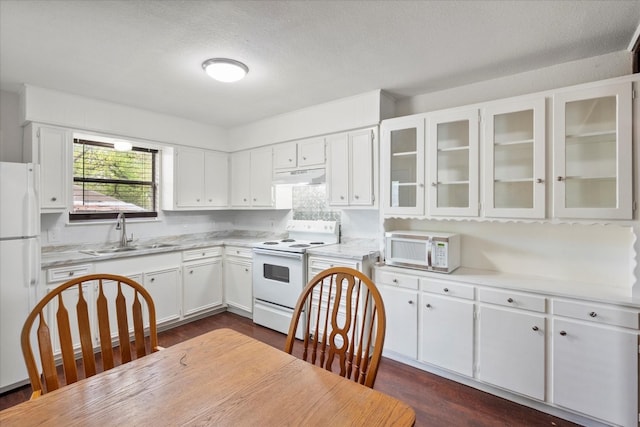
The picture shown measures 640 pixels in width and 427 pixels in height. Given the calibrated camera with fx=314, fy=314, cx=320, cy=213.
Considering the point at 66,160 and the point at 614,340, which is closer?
the point at 614,340

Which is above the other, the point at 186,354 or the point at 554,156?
the point at 554,156

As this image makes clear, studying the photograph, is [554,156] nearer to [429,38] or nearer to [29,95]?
[429,38]

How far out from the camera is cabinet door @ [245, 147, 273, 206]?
402 cm

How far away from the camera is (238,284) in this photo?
388 cm

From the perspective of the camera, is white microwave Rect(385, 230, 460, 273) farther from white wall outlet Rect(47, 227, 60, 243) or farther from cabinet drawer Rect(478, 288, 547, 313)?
white wall outlet Rect(47, 227, 60, 243)

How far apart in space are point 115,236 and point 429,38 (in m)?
3.75

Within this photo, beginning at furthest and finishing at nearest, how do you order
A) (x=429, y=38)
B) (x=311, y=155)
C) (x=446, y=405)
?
(x=311, y=155) → (x=446, y=405) → (x=429, y=38)

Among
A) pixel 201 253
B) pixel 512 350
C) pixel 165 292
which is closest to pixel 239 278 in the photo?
pixel 201 253

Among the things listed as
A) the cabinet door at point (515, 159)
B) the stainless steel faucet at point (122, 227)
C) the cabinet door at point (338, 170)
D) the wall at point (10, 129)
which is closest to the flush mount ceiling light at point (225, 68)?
the cabinet door at point (338, 170)

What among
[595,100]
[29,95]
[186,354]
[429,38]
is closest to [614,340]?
[595,100]

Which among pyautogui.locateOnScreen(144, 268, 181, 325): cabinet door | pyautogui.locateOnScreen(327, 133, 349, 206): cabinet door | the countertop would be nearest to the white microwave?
the countertop

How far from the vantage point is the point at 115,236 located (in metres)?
3.64

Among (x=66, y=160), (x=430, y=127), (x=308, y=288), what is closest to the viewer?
(x=308, y=288)

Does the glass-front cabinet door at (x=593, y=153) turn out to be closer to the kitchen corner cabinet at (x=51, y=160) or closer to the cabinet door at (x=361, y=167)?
the cabinet door at (x=361, y=167)
